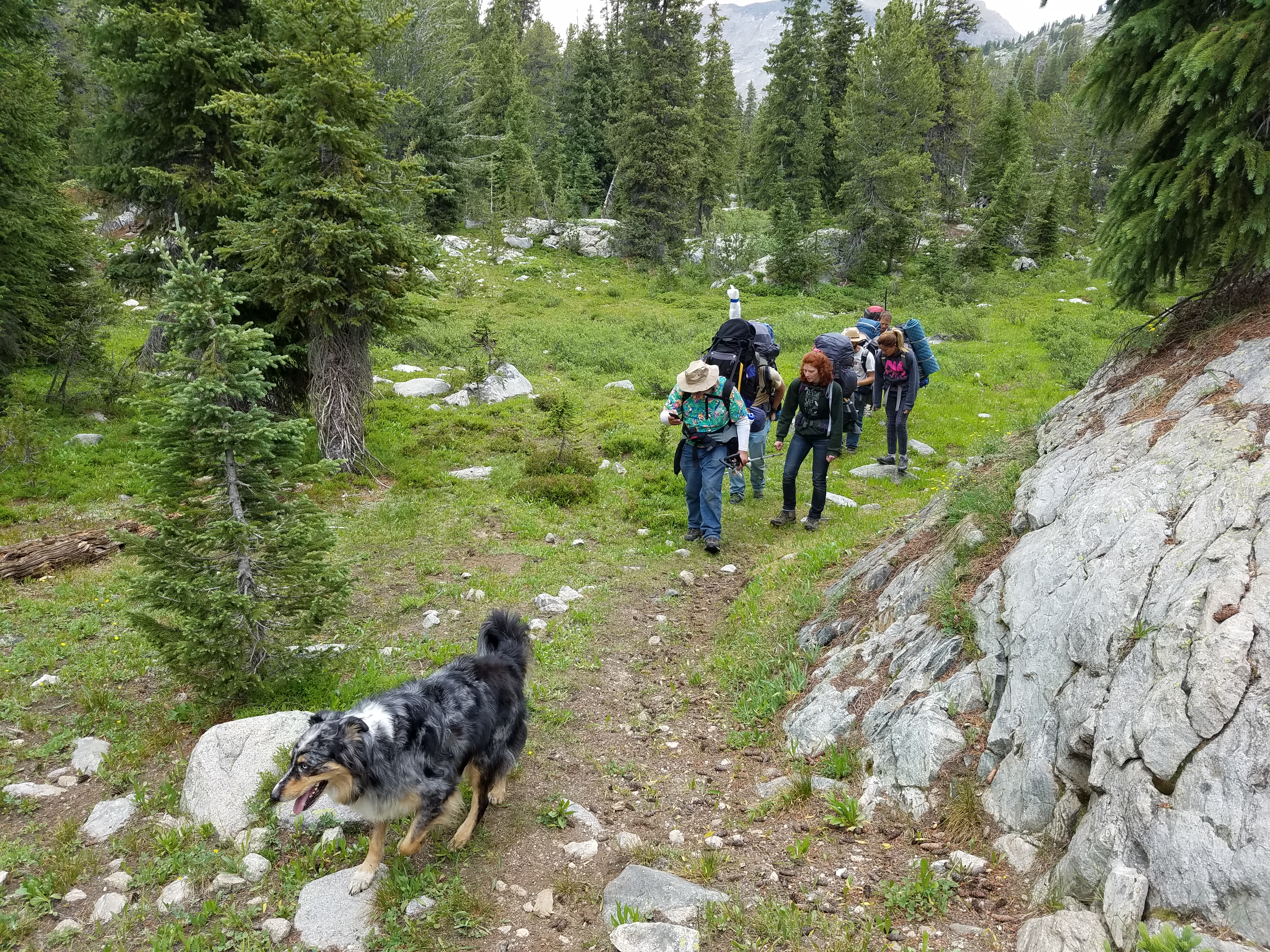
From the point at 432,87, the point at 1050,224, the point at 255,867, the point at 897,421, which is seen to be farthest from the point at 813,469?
the point at 1050,224

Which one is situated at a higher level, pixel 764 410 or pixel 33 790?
pixel 764 410

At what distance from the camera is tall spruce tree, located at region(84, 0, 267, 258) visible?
1208 cm

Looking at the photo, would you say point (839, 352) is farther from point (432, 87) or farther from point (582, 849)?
point (432, 87)

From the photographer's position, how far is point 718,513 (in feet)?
33.2

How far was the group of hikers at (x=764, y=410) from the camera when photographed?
9.71 metres

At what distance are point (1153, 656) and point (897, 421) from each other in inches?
362

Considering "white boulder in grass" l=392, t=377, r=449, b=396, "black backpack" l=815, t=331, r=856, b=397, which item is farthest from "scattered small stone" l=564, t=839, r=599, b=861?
"white boulder in grass" l=392, t=377, r=449, b=396

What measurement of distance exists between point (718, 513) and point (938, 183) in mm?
44977

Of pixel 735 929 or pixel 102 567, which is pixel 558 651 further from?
pixel 102 567

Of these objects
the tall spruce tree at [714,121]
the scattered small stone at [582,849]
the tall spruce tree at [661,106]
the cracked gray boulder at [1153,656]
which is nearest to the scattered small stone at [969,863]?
the cracked gray boulder at [1153,656]

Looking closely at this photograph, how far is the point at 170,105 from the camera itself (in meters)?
12.8

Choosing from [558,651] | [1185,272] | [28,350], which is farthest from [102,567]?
[1185,272]

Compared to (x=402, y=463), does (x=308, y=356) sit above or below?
above

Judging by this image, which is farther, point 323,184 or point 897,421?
point 897,421
